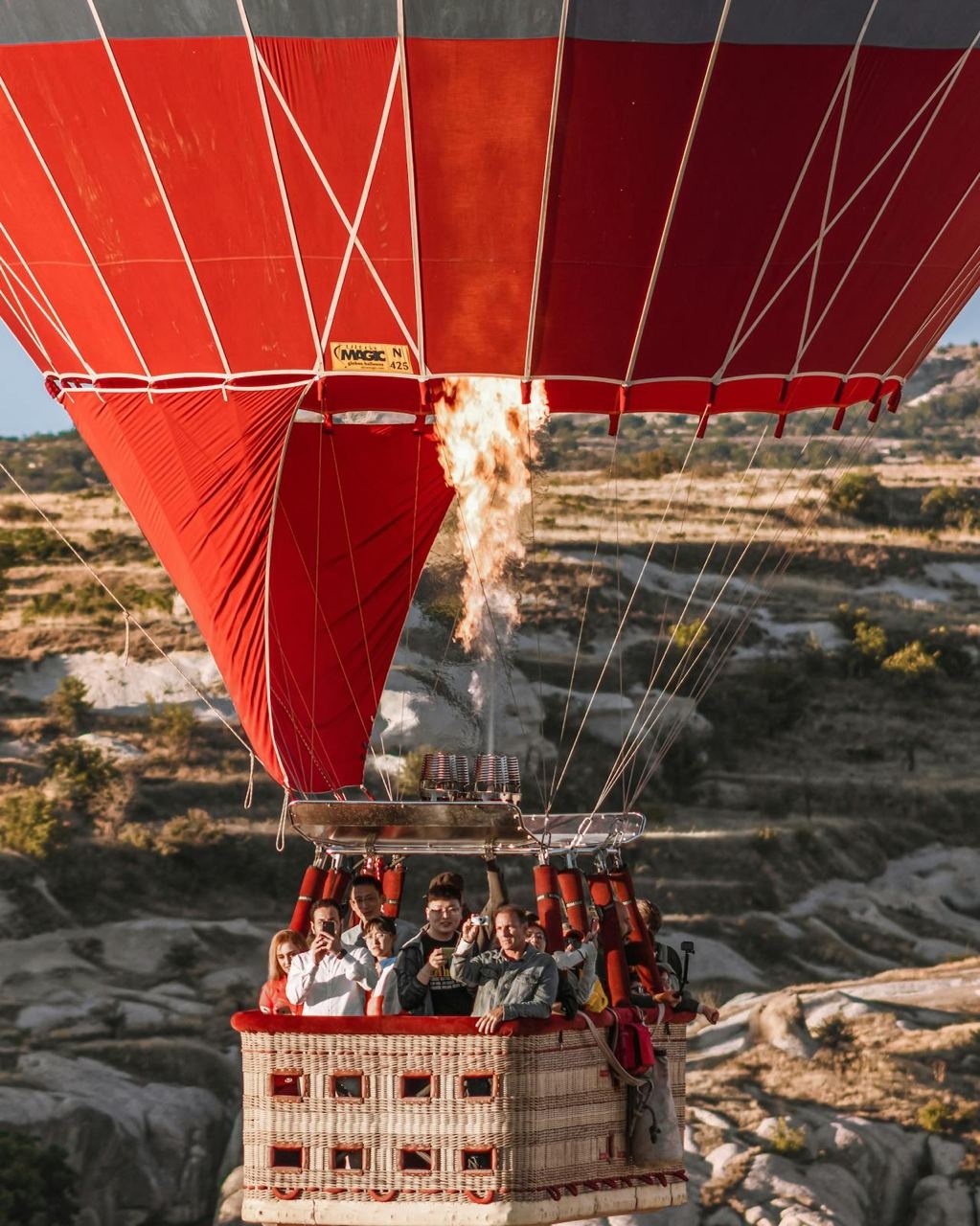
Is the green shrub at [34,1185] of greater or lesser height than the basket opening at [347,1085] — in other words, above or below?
above

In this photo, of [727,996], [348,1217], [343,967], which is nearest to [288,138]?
[343,967]

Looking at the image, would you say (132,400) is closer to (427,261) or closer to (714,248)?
(427,261)

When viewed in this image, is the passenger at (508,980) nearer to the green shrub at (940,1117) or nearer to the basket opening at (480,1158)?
the basket opening at (480,1158)

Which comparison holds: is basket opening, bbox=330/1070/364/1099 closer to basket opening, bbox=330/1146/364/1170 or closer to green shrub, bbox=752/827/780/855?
basket opening, bbox=330/1146/364/1170

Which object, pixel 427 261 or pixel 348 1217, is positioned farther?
pixel 427 261

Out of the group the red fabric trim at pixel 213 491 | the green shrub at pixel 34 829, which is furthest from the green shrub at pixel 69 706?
the red fabric trim at pixel 213 491


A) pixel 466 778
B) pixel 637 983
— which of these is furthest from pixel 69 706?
pixel 637 983

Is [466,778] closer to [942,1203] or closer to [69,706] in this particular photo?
[942,1203]

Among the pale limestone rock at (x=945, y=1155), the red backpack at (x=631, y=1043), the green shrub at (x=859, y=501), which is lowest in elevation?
the red backpack at (x=631, y=1043)
